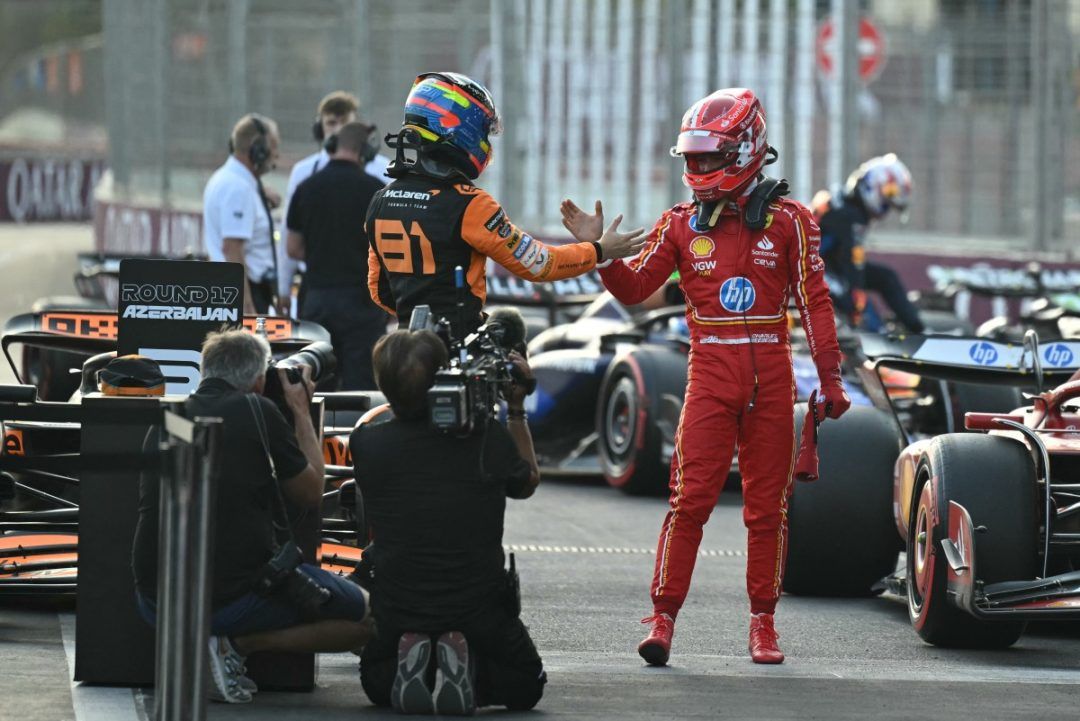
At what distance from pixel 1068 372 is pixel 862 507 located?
1.36 m

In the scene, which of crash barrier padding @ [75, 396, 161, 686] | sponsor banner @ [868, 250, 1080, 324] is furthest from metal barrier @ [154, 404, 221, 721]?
sponsor banner @ [868, 250, 1080, 324]

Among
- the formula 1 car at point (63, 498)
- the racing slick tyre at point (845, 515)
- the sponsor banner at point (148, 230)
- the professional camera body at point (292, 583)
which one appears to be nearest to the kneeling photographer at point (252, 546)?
the professional camera body at point (292, 583)

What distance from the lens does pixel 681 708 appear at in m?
5.92

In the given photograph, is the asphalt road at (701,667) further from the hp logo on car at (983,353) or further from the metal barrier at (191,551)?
the hp logo on car at (983,353)

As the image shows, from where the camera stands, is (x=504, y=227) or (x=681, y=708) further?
(x=504, y=227)

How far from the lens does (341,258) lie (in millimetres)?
9945

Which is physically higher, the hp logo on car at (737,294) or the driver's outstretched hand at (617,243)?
the driver's outstretched hand at (617,243)

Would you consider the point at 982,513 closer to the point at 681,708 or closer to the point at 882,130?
the point at 681,708

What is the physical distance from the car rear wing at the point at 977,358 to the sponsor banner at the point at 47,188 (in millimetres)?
28754

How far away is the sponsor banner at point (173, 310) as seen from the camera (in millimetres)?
6898

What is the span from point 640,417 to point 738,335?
15.4 feet

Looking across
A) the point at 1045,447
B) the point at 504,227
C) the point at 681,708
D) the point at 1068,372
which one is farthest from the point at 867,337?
the point at 681,708

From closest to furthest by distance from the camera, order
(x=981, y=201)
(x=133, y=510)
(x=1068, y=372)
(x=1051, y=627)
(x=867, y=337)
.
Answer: (x=133, y=510) < (x=1051, y=627) < (x=1068, y=372) < (x=867, y=337) < (x=981, y=201)

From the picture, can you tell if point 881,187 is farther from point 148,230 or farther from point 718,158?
point 148,230
